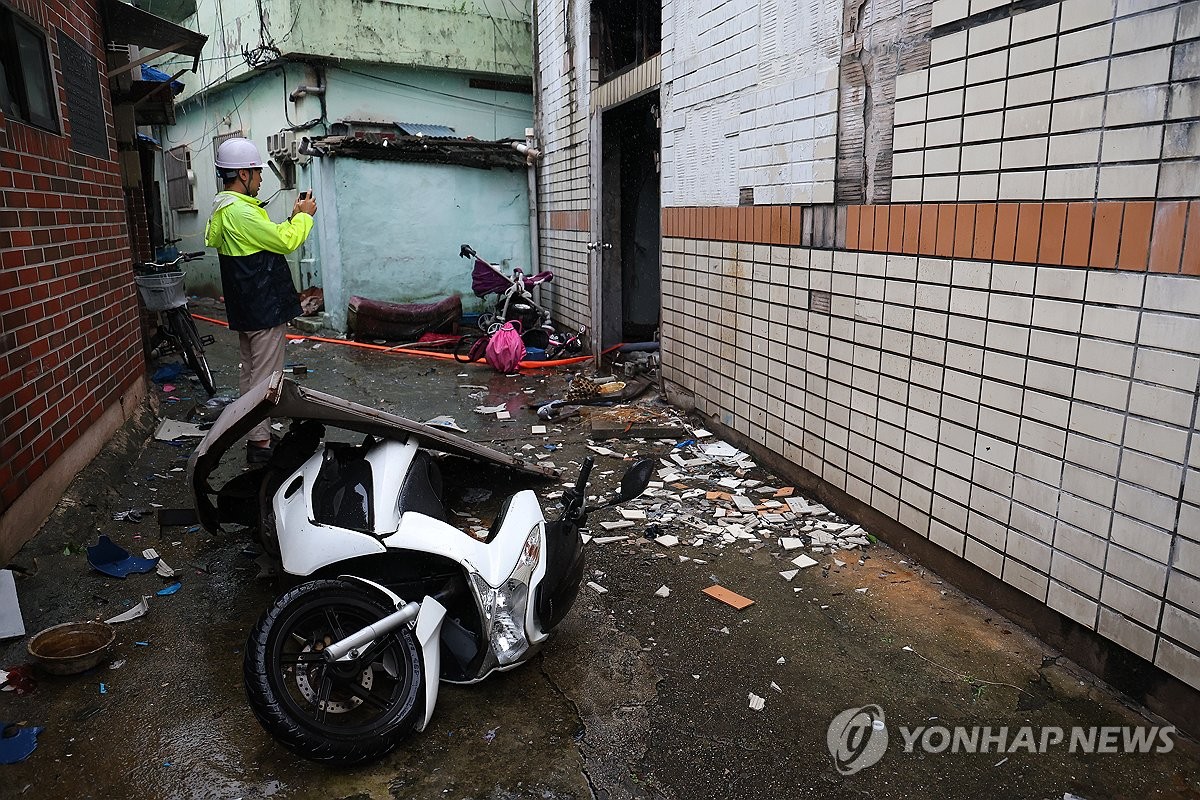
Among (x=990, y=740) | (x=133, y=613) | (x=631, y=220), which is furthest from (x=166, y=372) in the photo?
(x=990, y=740)

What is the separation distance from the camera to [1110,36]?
2.60 metres

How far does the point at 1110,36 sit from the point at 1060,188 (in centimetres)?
51

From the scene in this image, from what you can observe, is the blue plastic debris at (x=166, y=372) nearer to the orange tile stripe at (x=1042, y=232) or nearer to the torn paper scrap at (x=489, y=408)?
the torn paper scrap at (x=489, y=408)

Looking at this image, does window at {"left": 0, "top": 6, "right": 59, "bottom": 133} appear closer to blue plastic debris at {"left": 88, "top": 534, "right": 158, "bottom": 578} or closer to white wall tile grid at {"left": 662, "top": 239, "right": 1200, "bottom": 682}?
blue plastic debris at {"left": 88, "top": 534, "right": 158, "bottom": 578}

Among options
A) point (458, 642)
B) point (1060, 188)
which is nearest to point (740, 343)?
point (1060, 188)

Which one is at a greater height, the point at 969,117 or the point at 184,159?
the point at 184,159

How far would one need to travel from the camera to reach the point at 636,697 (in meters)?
2.80

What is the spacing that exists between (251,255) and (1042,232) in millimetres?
4692

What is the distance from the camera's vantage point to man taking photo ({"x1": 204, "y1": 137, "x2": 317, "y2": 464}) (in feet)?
16.8

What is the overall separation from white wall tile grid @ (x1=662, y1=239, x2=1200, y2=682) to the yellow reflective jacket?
3291 millimetres

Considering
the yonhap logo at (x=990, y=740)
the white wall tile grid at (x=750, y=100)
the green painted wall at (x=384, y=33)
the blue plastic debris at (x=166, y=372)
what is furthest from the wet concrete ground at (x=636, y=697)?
the green painted wall at (x=384, y=33)

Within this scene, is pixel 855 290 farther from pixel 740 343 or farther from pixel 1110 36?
pixel 1110 36

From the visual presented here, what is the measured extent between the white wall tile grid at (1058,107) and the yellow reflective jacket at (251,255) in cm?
393

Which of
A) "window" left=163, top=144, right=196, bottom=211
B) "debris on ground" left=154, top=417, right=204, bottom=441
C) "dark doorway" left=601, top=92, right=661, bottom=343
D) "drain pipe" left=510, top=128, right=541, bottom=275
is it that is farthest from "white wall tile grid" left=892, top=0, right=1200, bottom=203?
"window" left=163, top=144, right=196, bottom=211
